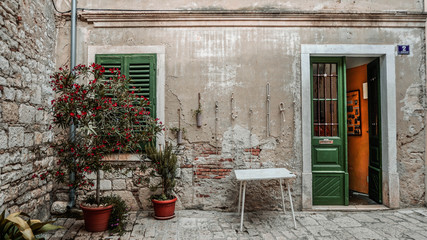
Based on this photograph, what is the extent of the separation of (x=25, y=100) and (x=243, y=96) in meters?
3.32

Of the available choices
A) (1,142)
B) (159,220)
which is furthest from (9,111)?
(159,220)

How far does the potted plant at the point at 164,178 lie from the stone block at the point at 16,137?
1.71 m

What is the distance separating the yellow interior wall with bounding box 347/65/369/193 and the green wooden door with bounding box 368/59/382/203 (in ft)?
0.86

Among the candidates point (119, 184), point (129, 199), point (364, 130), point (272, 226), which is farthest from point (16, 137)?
point (364, 130)

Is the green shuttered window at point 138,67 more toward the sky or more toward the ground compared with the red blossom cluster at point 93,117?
more toward the sky

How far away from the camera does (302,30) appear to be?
4.71 metres

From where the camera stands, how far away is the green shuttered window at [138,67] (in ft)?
15.0

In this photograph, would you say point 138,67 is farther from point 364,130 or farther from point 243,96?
point 364,130

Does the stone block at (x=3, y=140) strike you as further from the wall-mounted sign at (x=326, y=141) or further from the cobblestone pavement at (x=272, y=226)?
the wall-mounted sign at (x=326, y=141)

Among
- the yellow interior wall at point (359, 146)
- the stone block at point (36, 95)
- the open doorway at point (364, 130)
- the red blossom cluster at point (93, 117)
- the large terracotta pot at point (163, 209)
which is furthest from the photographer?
the yellow interior wall at point (359, 146)

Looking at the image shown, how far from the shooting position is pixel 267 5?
4.73m

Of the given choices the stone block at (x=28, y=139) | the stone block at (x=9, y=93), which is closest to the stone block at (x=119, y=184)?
the stone block at (x=28, y=139)

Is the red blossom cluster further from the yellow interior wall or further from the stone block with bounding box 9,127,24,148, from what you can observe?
the yellow interior wall

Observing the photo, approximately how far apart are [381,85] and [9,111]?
5.88 meters
